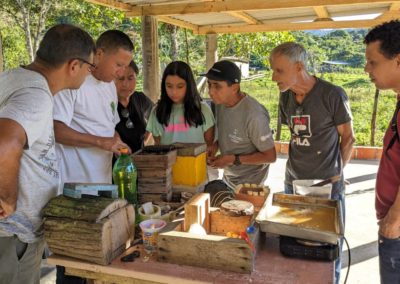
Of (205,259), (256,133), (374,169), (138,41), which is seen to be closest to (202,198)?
(205,259)

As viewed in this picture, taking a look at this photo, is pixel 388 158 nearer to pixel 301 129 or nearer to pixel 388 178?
pixel 388 178

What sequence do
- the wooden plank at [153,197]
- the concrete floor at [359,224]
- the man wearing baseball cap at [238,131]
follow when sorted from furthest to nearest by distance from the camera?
the concrete floor at [359,224] → the man wearing baseball cap at [238,131] → the wooden plank at [153,197]

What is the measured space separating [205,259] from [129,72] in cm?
208

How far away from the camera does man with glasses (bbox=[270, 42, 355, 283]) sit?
2.54m

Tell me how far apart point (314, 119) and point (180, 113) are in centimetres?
94

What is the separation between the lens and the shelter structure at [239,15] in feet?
14.7

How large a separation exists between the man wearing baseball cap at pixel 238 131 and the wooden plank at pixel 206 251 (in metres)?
1.13

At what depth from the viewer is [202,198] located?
5.78 feet

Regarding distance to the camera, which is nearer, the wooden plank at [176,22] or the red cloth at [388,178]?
the red cloth at [388,178]

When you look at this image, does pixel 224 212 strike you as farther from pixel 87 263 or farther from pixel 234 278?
pixel 87 263

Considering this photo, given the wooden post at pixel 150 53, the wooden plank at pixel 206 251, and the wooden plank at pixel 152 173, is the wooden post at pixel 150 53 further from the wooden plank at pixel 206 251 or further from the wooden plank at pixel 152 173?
the wooden plank at pixel 206 251

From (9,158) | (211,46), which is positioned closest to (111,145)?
(9,158)

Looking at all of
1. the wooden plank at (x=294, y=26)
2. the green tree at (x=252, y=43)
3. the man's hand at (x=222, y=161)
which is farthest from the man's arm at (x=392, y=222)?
the green tree at (x=252, y=43)

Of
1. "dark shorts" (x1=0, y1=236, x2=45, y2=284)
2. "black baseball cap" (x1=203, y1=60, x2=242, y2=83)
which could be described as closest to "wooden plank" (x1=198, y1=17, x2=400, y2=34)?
"black baseball cap" (x1=203, y1=60, x2=242, y2=83)
